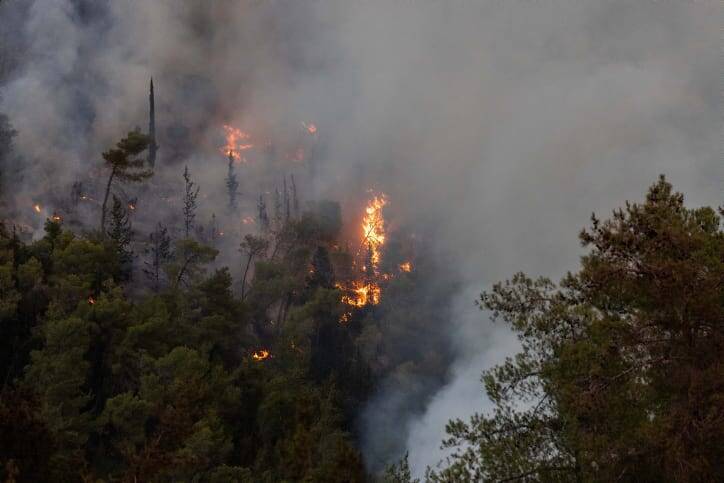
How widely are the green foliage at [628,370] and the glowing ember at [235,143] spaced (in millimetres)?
108195

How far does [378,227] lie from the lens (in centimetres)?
12862

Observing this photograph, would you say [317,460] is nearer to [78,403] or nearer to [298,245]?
[78,403]

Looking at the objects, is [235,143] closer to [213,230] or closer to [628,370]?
[213,230]

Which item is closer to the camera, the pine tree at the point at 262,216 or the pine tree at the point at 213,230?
the pine tree at the point at 213,230

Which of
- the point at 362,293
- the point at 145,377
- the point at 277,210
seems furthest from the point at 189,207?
the point at 145,377

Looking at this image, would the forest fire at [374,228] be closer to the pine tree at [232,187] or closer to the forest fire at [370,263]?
the forest fire at [370,263]

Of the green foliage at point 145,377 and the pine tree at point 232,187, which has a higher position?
the pine tree at point 232,187

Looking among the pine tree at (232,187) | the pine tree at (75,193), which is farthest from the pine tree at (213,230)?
the pine tree at (75,193)

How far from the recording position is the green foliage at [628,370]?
9.31 metres

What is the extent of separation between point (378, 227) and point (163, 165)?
49833 millimetres

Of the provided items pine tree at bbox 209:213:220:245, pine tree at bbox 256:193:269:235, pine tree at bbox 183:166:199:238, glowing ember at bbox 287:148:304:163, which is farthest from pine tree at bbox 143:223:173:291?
glowing ember at bbox 287:148:304:163

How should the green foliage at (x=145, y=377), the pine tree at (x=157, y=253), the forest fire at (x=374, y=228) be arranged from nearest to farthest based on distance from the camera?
the green foliage at (x=145, y=377) < the pine tree at (x=157, y=253) < the forest fire at (x=374, y=228)

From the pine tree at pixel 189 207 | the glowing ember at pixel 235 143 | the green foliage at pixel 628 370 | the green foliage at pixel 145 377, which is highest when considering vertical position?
the glowing ember at pixel 235 143

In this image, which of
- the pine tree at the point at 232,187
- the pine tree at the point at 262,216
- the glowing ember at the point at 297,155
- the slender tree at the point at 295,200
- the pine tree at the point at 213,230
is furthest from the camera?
the glowing ember at the point at 297,155
